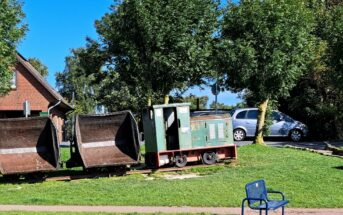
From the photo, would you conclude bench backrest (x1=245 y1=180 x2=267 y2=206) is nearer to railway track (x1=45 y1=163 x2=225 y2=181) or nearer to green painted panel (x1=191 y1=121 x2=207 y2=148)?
railway track (x1=45 y1=163 x2=225 y2=181)

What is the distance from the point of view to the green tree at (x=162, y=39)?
732 inches

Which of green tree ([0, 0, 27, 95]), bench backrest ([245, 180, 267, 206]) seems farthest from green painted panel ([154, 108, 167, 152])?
bench backrest ([245, 180, 267, 206])

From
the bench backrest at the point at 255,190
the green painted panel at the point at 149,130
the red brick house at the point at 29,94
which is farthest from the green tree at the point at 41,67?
the bench backrest at the point at 255,190

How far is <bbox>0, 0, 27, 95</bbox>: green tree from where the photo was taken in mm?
17609

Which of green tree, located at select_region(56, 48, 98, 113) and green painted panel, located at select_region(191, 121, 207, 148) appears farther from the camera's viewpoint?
green tree, located at select_region(56, 48, 98, 113)

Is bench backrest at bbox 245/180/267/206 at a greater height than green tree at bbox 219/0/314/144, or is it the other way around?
green tree at bbox 219/0/314/144

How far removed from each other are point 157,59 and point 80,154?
496 centimetres

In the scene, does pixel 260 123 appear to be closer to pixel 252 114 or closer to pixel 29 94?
pixel 252 114

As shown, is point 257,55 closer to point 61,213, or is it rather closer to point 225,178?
point 225,178

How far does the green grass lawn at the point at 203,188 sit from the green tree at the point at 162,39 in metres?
4.49

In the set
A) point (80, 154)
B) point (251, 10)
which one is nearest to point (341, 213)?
point (80, 154)

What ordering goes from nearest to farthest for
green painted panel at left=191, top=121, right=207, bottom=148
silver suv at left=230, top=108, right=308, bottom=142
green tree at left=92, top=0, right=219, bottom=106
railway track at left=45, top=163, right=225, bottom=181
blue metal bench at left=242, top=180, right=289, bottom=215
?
blue metal bench at left=242, top=180, right=289, bottom=215, railway track at left=45, top=163, right=225, bottom=181, green painted panel at left=191, top=121, right=207, bottom=148, green tree at left=92, top=0, right=219, bottom=106, silver suv at left=230, top=108, right=308, bottom=142

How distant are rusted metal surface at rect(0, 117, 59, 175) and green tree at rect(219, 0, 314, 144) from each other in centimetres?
805

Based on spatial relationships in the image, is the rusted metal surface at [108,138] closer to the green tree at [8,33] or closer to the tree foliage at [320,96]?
the green tree at [8,33]
